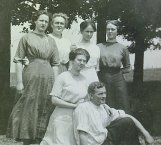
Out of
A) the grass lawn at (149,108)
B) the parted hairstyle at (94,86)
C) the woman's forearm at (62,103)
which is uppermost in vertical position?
the parted hairstyle at (94,86)

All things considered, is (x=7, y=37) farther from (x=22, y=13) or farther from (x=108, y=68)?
(x=108, y=68)

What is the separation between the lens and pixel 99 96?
3.91 metres

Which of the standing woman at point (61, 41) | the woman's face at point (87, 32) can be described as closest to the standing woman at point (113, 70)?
the woman's face at point (87, 32)

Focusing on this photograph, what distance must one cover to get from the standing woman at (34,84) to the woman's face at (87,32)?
37cm

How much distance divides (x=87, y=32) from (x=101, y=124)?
4.06 ft

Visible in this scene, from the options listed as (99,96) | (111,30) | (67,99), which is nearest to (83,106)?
(99,96)

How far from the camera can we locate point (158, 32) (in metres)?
7.26

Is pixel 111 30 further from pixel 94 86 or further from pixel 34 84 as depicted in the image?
pixel 94 86

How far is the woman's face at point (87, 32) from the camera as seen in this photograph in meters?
4.75

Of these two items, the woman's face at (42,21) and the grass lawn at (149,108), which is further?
the grass lawn at (149,108)

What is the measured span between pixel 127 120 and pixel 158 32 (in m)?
3.58

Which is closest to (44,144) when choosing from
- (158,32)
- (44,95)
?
(44,95)

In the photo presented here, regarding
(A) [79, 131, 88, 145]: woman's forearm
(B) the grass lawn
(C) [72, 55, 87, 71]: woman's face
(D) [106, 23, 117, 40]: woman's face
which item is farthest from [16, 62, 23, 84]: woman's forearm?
(B) the grass lawn

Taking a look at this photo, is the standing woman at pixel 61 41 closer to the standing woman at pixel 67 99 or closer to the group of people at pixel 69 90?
the group of people at pixel 69 90
